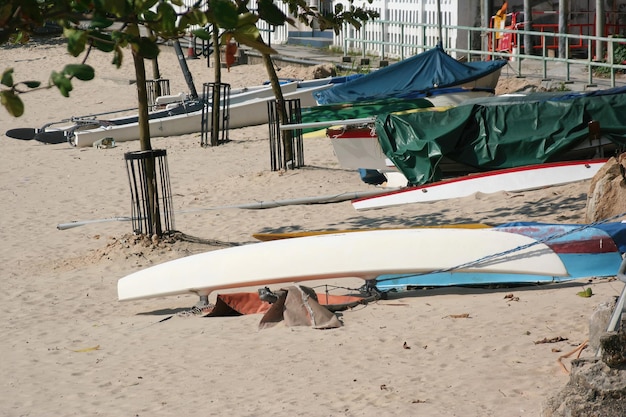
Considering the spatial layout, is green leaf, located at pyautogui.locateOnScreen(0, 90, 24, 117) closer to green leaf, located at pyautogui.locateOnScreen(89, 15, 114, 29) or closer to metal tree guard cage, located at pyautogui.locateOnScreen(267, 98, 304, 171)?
green leaf, located at pyautogui.locateOnScreen(89, 15, 114, 29)

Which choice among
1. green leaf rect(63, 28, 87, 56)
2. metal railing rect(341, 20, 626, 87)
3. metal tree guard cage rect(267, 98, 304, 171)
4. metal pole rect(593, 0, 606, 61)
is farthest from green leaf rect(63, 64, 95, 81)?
metal pole rect(593, 0, 606, 61)

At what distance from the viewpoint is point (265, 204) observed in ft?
42.1

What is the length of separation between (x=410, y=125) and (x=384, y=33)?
13015 millimetres

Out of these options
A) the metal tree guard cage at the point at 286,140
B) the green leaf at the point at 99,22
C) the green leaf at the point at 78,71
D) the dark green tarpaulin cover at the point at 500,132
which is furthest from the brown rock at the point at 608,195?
the green leaf at the point at 78,71

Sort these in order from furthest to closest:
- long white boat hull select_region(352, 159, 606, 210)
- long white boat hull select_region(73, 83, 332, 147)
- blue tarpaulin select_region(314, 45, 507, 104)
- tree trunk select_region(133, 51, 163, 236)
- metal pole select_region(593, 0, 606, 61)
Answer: long white boat hull select_region(73, 83, 332, 147) < metal pole select_region(593, 0, 606, 61) < blue tarpaulin select_region(314, 45, 507, 104) < long white boat hull select_region(352, 159, 606, 210) < tree trunk select_region(133, 51, 163, 236)

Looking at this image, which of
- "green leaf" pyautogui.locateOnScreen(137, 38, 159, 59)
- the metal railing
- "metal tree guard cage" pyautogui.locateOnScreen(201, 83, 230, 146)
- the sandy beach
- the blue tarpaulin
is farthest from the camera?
the metal railing

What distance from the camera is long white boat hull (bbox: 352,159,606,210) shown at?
12.2 metres

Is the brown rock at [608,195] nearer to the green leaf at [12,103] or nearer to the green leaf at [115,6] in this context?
the green leaf at [115,6]

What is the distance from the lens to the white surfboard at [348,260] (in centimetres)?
818

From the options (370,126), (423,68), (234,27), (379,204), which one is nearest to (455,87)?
(423,68)

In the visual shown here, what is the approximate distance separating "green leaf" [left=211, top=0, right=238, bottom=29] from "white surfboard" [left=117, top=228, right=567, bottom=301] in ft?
13.9

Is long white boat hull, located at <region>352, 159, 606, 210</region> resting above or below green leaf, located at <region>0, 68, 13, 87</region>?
below

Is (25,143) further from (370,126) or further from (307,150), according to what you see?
(370,126)

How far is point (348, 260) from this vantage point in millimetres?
8344
